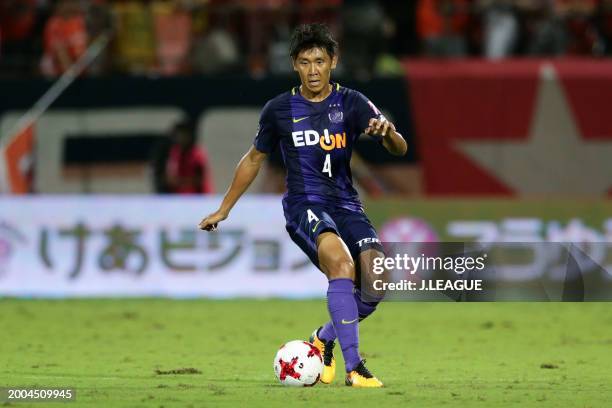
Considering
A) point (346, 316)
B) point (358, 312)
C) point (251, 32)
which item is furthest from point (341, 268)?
point (251, 32)

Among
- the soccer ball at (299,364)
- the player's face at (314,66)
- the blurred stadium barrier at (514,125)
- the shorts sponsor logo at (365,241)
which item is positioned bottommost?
the soccer ball at (299,364)

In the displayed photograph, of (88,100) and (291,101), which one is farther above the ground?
(88,100)

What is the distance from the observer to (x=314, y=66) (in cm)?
825

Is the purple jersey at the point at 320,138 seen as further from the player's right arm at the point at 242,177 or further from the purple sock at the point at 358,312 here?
the purple sock at the point at 358,312

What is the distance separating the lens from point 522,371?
9.46 m

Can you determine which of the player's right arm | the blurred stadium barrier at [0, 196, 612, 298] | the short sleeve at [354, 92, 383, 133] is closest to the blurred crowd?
the blurred stadium barrier at [0, 196, 612, 298]

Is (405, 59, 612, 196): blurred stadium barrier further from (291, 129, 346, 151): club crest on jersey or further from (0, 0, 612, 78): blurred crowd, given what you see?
(291, 129, 346, 151): club crest on jersey

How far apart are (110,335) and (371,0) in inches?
260

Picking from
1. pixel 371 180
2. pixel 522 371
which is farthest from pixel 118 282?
pixel 522 371

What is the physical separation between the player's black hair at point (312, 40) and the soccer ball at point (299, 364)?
185 cm

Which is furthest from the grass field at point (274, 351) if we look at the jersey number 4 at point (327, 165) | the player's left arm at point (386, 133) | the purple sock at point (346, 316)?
the player's left arm at point (386, 133)

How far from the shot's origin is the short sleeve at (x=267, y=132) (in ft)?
28.1

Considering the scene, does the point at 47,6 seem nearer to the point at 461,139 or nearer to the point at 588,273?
the point at 461,139

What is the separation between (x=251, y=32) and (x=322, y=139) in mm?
8917
